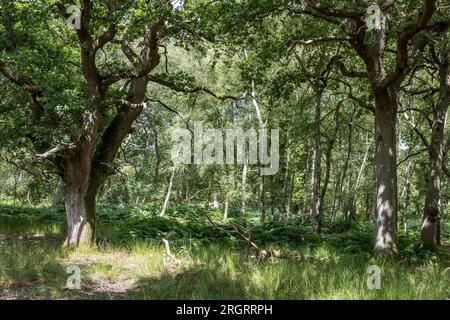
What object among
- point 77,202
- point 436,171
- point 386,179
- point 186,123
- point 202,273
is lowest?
point 202,273

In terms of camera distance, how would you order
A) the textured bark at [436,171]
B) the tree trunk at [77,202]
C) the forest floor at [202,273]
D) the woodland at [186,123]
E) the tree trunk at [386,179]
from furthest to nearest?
the textured bark at [436,171] → the tree trunk at [77,202] → the tree trunk at [386,179] → the woodland at [186,123] → the forest floor at [202,273]

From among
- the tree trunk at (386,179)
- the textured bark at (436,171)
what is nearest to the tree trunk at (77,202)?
the tree trunk at (386,179)

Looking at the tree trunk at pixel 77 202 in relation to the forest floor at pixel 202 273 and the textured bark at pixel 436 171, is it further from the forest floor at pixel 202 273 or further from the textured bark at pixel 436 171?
the textured bark at pixel 436 171

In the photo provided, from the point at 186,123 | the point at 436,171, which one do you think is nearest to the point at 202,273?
the point at 186,123

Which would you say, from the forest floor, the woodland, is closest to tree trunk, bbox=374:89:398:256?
the woodland

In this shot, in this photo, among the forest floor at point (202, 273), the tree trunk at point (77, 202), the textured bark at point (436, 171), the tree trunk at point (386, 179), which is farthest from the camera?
the textured bark at point (436, 171)

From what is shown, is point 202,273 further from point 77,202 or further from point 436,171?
point 436,171

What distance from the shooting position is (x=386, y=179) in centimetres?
986

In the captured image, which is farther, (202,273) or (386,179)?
(386,179)

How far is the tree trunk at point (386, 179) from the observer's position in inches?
384

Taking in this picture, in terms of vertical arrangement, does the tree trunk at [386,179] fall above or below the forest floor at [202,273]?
above
